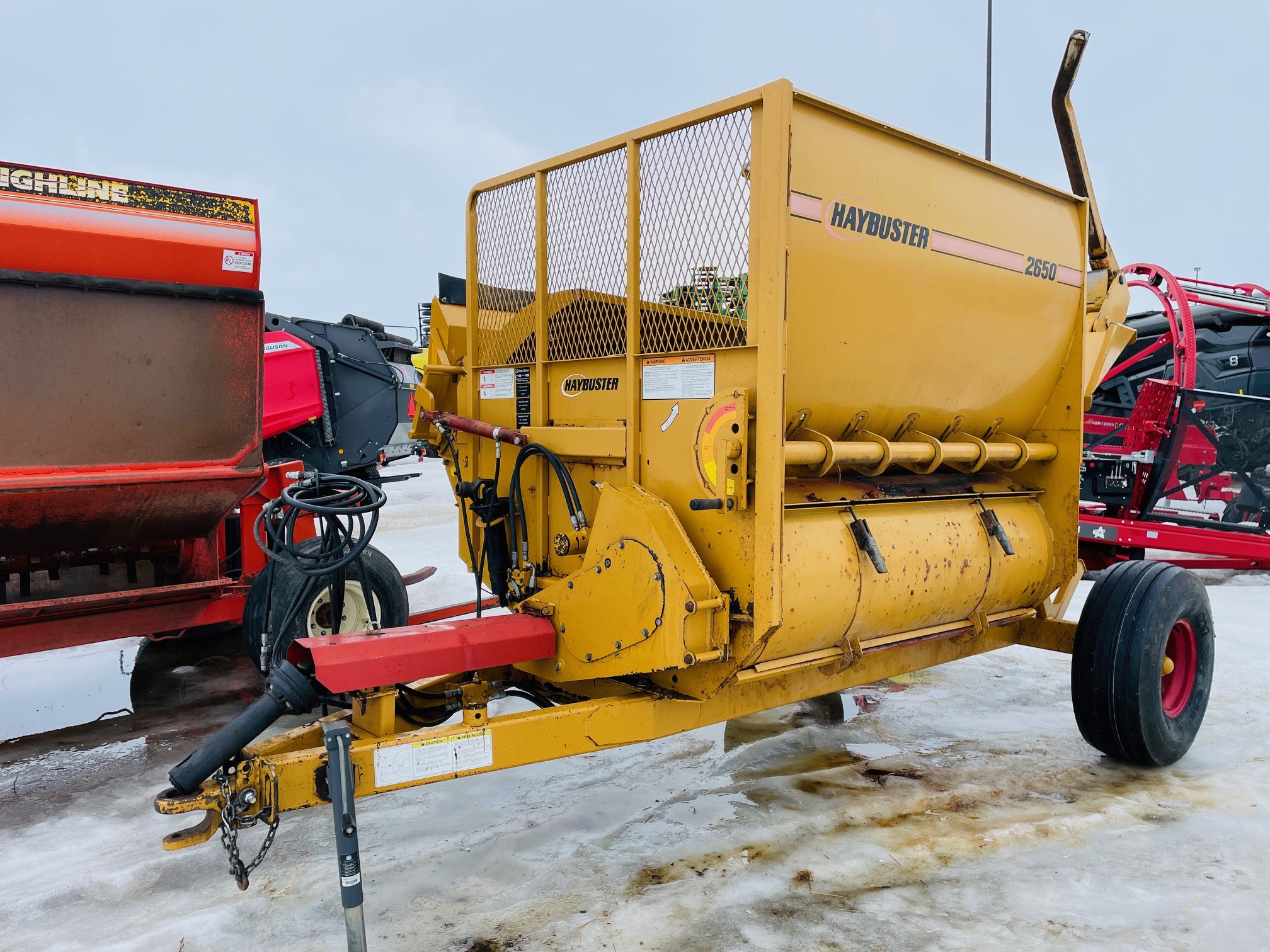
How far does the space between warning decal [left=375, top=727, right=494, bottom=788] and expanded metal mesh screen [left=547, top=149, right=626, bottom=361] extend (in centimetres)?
152

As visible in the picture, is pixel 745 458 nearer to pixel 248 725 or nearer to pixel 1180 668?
pixel 248 725

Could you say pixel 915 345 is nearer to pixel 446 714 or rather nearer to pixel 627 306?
pixel 627 306

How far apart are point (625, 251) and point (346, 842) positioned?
2.20 m

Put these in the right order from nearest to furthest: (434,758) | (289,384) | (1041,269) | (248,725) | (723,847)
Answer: (248,725) → (434,758) → (723,847) → (1041,269) → (289,384)

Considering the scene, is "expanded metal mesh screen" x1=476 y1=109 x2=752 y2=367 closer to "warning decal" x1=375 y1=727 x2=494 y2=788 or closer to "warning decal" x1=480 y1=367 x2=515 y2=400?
"warning decal" x1=480 y1=367 x2=515 y2=400

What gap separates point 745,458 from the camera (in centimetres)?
305

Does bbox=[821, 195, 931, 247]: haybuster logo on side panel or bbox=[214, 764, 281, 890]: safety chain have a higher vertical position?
bbox=[821, 195, 931, 247]: haybuster logo on side panel

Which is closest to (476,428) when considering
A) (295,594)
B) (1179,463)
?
(295,594)

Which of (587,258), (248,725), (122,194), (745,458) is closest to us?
(248,725)

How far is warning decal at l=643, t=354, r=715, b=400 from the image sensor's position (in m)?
3.21

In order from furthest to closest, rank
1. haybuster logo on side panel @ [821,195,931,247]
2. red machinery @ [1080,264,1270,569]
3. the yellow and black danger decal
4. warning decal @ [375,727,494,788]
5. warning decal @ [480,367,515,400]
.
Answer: red machinery @ [1080,264,1270,569] < warning decal @ [480,367,515,400] < the yellow and black danger decal < haybuster logo on side panel @ [821,195,931,247] < warning decal @ [375,727,494,788]

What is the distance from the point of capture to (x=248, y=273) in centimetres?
439

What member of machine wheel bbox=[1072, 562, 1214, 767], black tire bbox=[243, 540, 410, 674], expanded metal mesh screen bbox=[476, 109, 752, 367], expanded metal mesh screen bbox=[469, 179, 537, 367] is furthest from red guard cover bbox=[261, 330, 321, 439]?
machine wheel bbox=[1072, 562, 1214, 767]

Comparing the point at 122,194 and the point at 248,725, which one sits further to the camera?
the point at 122,194
